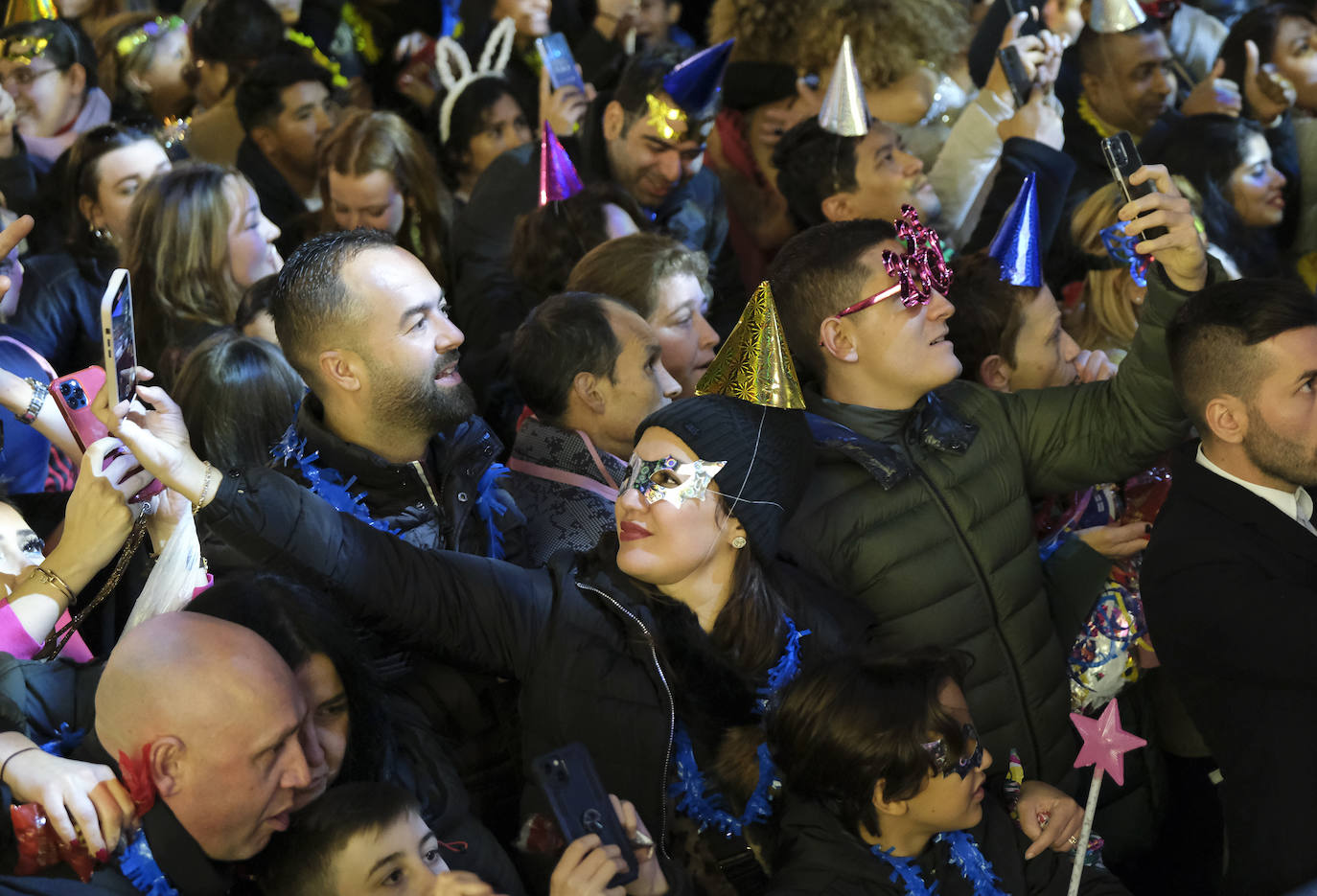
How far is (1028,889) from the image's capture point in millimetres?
2381

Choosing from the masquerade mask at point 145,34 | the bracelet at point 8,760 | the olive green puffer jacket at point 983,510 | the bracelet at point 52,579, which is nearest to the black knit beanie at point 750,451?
the olive green puffer jacket at point 983,510

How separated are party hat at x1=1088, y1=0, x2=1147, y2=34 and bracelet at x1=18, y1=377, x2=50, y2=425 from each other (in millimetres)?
3860

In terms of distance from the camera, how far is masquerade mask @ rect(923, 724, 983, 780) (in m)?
2.23

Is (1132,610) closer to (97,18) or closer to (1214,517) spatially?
(1214,517)

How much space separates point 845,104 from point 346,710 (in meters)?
2.77

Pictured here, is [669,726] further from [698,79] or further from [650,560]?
[698,79]

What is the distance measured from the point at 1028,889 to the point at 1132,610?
0.91 meters

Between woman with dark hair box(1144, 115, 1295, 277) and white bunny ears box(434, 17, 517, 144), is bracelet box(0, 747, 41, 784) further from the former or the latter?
white bunny ears box(434, 17, 517, 144)

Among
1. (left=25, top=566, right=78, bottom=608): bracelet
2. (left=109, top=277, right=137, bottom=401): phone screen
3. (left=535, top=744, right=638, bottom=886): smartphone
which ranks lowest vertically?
(left=535, top=744, right=638, bottom=886): smartphone

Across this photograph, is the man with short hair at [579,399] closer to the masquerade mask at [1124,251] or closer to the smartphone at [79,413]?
the smartphone at [79,413]

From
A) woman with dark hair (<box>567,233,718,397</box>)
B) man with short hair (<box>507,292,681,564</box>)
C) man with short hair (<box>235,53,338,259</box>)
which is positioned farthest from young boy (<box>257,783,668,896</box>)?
man with short hair (<box>235,53,338,259</box>)

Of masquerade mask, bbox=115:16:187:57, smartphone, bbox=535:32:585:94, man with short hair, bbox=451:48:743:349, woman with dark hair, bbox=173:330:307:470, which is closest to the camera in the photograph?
woman with dark hair, bbox=173:330:307:470

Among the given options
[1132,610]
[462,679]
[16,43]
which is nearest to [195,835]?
[462,679]

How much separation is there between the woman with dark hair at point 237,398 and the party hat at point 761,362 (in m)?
1.03
